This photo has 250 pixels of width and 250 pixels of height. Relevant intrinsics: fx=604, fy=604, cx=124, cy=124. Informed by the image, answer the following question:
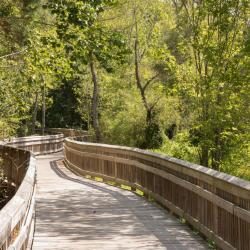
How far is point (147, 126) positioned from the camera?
113 feet

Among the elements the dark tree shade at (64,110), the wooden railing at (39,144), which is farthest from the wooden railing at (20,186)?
the dark tree shade at (64,110)

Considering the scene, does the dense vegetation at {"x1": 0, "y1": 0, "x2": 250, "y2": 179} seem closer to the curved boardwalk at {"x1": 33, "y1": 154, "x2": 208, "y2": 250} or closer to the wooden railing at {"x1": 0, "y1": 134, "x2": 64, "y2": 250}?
the wooden railing at {"x1": 0, "y1": 134, "x2": 64, "y2": 250}

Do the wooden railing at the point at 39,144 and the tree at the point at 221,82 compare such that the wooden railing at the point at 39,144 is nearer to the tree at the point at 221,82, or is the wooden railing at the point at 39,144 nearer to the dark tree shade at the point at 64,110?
the tree at the point at 221,82

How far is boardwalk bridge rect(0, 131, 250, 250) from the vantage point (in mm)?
6492

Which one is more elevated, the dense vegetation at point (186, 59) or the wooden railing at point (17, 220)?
the dense vegetation at point (186, 59)

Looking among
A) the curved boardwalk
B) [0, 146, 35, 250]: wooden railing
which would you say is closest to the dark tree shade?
the curved boardwalk

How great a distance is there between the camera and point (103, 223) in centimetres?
969

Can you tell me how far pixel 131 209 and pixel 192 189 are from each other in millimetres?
2649

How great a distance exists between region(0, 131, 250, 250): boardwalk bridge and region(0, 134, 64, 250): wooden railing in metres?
0.01

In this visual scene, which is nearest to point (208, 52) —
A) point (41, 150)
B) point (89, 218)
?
point (89, 218)

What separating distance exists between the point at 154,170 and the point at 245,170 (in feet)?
23.8

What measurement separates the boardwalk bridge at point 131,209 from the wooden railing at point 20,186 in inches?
0.6

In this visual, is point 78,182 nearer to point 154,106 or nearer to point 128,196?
point 128,196

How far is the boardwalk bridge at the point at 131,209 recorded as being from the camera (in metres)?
6.49
